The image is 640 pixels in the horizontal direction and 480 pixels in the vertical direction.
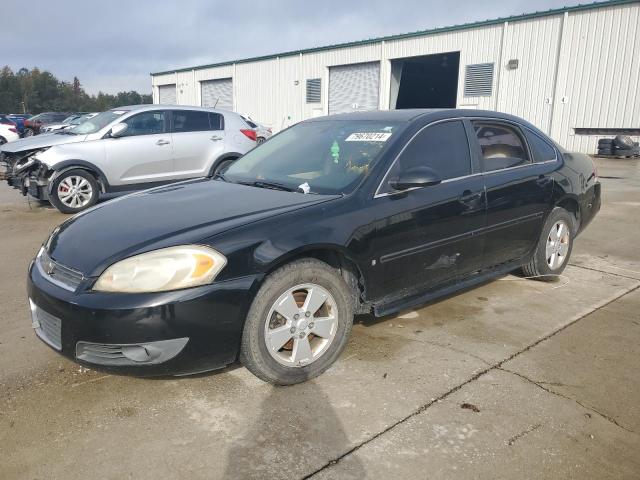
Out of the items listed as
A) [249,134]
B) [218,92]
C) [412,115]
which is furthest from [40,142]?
[218,92]

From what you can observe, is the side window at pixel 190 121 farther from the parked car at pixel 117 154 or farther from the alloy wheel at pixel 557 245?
the alloy wheel at pixel 557 245

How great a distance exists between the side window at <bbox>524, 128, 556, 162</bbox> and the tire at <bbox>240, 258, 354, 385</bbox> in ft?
8.03

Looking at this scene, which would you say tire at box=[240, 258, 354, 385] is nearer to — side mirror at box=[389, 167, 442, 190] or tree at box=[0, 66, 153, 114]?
side mirror at box=[389, 167, 442, 190]

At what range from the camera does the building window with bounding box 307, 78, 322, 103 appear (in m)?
27.1

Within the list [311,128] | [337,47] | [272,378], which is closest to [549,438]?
[272,378]

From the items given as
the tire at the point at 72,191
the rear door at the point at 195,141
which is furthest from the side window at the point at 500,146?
the tire at the point at 72,191

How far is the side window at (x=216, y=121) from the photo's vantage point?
8930 mm

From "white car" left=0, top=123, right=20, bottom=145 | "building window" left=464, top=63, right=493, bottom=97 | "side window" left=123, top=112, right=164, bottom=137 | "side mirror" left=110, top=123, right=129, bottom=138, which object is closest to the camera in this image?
"side mirror" left=110, top=123, right=129, bottom=138

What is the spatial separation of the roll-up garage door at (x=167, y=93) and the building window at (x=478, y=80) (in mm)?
22734

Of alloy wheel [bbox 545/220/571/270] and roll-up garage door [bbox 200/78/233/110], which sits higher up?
roll-up garage door [bbox 200/78/233/110]

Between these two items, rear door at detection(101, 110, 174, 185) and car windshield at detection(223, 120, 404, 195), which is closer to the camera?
car windshield at detection(223, 120, 404, 195)

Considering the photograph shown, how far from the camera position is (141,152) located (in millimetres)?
8125

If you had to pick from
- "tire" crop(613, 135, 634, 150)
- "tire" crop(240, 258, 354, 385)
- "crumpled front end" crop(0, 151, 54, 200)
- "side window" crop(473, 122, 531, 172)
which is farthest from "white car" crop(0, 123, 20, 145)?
"tire" crop(613, 135, 634, 150)

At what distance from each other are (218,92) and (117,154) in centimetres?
2726
